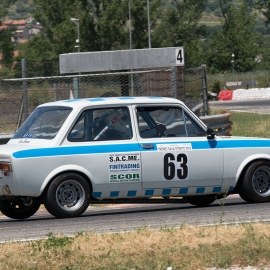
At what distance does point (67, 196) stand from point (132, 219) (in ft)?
2.80

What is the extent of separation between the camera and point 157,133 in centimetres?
1084

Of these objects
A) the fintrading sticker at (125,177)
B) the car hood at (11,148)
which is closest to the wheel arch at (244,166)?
the fintrading sticker at (125,177)

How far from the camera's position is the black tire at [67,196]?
10078mm

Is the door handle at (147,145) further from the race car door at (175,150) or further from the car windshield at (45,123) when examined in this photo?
the car windshield at (45,123)

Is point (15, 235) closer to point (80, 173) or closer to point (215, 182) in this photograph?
point (80, 173)

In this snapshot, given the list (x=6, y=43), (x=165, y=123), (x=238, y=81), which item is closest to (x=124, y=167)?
(x=165, y=123)

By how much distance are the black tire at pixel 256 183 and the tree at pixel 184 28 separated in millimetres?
71994

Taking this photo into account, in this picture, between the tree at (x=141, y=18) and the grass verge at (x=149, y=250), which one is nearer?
the grass verge at (x=149, y=250)

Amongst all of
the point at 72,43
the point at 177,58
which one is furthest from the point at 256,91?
the point at 177,58

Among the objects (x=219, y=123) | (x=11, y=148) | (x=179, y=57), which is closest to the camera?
(x=11, y=148)

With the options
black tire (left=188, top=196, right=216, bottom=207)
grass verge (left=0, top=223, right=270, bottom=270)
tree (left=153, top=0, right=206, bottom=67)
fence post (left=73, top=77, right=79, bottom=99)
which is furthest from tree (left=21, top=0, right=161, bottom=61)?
grass verge (left=0, top=223, right=270, bottom=270)

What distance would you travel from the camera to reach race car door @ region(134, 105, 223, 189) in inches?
418

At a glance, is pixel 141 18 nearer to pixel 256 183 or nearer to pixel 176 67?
pixel 176 67

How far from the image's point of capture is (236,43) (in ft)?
283
